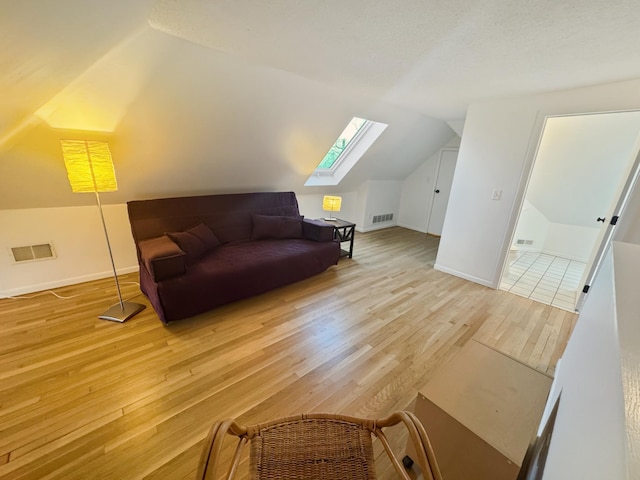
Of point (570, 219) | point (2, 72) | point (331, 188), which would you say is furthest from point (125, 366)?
point (570, 219)

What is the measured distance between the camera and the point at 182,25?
1.53 meters

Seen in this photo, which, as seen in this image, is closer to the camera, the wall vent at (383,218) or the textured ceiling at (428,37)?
the textured ceiling at (428,37)

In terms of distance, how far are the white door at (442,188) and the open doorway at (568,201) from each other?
1.32m

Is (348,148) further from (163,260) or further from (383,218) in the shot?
(163,260)

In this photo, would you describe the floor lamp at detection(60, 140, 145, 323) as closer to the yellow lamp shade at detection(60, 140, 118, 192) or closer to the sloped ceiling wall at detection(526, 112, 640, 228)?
the yellow lamp shade at detection(60, 140, 118, 192)

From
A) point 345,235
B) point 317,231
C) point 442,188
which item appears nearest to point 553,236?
point 442,188

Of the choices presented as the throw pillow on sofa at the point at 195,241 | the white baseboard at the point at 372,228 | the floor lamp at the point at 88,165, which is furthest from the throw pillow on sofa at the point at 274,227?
the white baseboard at the point at 372,228

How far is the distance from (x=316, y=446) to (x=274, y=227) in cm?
259

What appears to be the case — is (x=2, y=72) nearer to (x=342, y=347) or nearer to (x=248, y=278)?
(x=248, y=278)

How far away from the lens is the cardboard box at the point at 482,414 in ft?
3.12

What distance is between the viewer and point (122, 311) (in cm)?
226

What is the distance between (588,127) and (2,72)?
500cm

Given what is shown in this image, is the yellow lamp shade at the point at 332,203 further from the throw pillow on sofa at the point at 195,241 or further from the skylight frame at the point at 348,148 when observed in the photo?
the throw pillow on sofa at the point at 195,241

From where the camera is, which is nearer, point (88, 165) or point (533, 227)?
point (88, 165)
